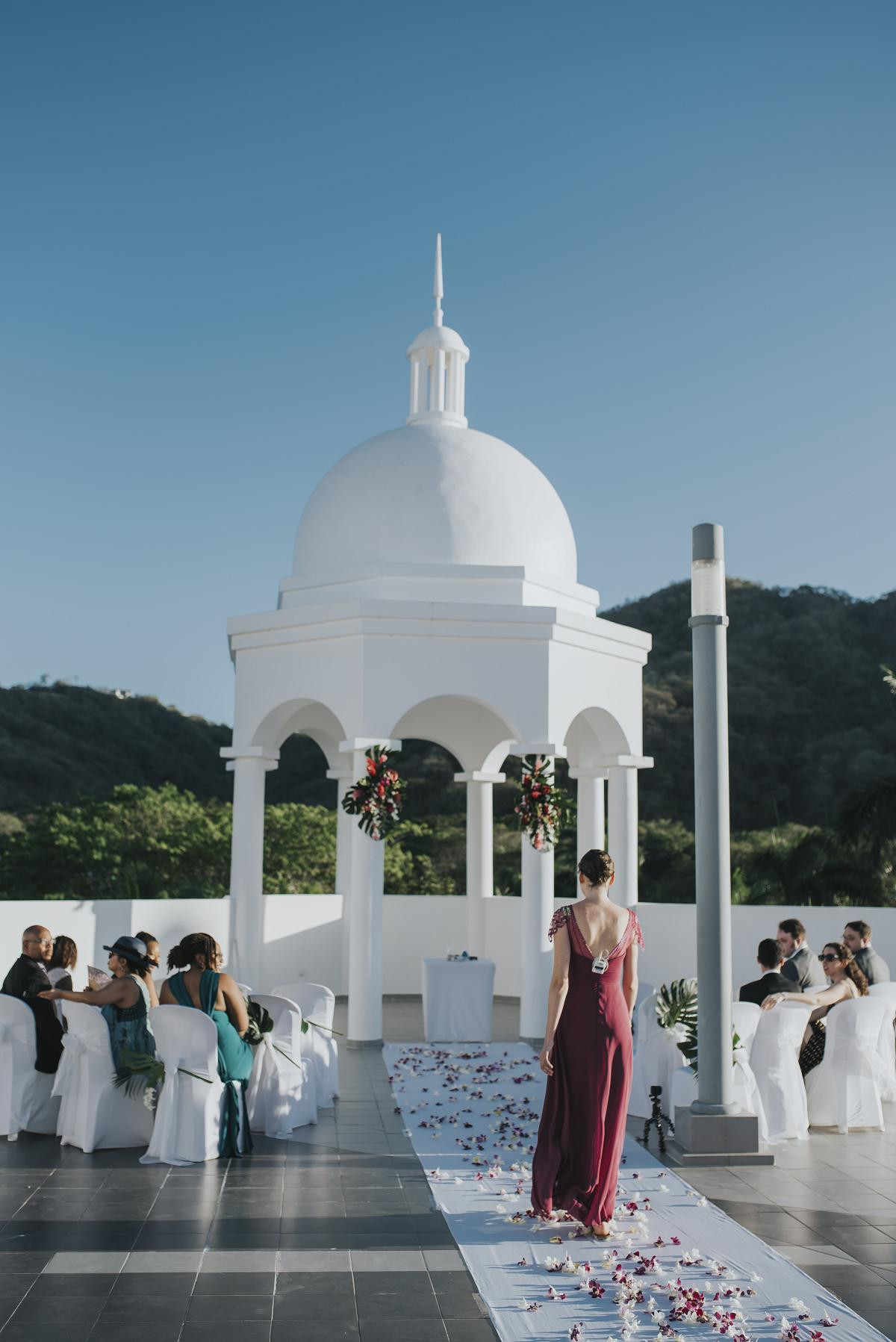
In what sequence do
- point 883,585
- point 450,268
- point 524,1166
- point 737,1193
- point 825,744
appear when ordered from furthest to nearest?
point 883,585 → point 825,744 → point 450,268 → point 524,1166 → point 737,1193

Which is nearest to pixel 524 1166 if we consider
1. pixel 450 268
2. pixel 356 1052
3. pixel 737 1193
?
pixel 737 1193

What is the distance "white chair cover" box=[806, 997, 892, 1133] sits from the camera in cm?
894

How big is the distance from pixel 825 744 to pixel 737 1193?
87.6ft

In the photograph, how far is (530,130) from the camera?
13.3 m

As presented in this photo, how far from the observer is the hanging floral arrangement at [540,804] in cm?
1333

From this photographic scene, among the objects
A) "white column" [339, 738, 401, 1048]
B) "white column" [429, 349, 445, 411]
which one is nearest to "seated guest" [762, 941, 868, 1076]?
"white column" [339, 738, 401, 1048]

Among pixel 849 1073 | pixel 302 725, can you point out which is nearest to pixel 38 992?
pixel 849 1073

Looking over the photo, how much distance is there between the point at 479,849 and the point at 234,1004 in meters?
9.42

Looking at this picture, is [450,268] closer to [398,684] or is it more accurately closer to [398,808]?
[398,684]

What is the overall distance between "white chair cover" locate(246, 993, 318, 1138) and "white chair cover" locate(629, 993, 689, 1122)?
2.47 m

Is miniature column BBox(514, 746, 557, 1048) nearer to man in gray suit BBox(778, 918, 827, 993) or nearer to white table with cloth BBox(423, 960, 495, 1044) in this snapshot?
white table with cloth BBox(423, 960, 495, 1044)

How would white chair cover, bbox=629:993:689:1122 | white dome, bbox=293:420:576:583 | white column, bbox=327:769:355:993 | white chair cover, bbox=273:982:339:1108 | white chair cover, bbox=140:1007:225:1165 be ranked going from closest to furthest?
white chair cover, bbox=140:1007:225:1165 → white chair cover, bbox=629:993:689:1122 → white chair cover, bbox=273:982:339:1108 → white dome, bbox=293:420:576:583 → white column, bbox=327:769:355:993

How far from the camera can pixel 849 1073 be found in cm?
895

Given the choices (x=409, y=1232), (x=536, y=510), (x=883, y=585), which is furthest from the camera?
(x=883, y=585)
